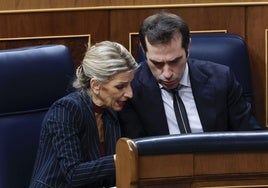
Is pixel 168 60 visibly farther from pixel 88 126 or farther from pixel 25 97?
pixel 25 97

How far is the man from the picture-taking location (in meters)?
1.69

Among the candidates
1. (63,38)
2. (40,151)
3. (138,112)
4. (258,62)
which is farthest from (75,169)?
(258,62)

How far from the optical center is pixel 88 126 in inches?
62.4

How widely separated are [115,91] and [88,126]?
0.36ft

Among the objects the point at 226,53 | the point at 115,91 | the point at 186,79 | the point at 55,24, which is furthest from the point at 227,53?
the point at 55,24

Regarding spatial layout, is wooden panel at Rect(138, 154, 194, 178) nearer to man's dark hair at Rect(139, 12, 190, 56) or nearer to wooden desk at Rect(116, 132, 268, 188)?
wooden desk at Rect(116, 132, 268, 188)

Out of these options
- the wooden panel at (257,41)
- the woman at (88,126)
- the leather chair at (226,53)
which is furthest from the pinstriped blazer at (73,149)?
the wooden panel at (257,41)

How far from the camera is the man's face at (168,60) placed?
5.56ft

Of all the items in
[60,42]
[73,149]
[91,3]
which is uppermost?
[91,3]

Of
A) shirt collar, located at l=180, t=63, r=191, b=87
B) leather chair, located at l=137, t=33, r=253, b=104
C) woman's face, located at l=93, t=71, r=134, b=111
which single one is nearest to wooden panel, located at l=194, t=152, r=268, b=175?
woman's face, located at l=93, t=71, r=134, b=111

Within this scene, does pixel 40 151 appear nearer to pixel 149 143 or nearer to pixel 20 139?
pixel 20 139

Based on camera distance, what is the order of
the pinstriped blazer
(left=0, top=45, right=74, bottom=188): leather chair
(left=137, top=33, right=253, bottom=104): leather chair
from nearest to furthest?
the pinstriped blazer
(left=0, top=45, right=74, bottom=188): leather chair
(left=137, top=33, right=253, bottom=104): leather chair

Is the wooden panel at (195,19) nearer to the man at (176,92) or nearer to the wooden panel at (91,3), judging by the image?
the wooden panel at (91,3)

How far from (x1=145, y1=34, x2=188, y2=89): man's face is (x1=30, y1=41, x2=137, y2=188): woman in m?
0.11
